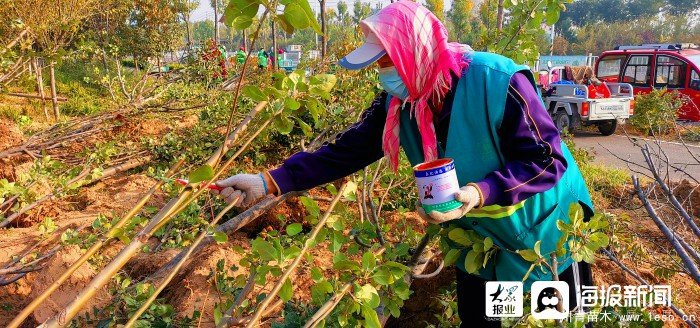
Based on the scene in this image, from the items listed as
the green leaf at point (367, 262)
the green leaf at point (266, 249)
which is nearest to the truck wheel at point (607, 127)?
the green leaf at point (367, 262)

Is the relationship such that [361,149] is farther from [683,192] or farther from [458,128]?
[683,192]

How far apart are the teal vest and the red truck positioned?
1086 cm

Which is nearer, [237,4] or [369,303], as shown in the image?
[237,4]

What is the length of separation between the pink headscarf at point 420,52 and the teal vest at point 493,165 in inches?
2.2

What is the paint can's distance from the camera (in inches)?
54.6

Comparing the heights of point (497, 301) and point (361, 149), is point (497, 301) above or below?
below

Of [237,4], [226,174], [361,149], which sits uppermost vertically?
[237,4]

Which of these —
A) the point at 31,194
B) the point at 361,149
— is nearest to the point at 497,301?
the point at 361,149

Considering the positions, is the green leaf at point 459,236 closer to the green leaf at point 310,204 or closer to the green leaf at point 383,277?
the green leaf at point 383,277

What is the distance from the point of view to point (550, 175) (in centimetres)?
153

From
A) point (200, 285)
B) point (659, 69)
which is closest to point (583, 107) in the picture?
point (659, 69)

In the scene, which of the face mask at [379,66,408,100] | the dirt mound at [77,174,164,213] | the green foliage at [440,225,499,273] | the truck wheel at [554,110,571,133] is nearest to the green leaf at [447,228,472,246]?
the green foliage at [440,225,499,273]

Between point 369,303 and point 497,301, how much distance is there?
0.54 meters

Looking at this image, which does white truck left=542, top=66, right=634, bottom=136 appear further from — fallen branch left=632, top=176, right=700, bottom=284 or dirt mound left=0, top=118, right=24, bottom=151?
fallen branch left=632, top=176, right=700, bottom=284
